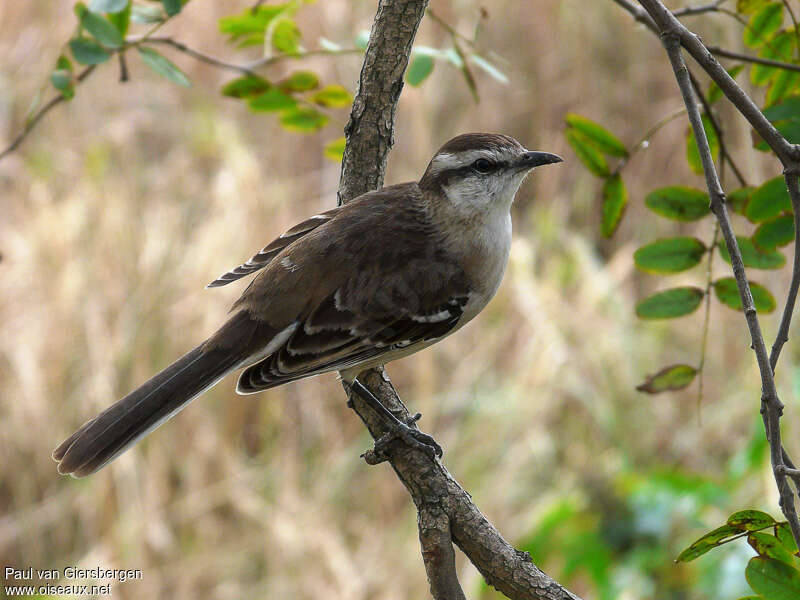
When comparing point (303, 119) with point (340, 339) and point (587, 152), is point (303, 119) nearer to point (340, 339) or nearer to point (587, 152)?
point (340, 339)

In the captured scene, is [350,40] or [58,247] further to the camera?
[350,40]

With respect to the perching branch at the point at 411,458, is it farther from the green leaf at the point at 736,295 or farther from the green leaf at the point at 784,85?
the green leaf at the point at 784,85

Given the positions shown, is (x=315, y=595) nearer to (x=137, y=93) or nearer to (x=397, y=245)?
(x=397, y=245)

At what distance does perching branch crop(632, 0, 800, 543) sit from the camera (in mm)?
1446

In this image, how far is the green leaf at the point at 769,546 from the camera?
1556mm

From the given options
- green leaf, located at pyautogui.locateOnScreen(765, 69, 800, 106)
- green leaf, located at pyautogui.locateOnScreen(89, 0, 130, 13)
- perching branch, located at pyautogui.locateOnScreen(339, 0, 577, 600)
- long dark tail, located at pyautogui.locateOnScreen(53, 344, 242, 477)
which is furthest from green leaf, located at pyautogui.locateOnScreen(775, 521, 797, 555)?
green leaf, located at pyautogui.locateOnScreen(89, 0, 130, 13)

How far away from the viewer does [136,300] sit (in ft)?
22.2

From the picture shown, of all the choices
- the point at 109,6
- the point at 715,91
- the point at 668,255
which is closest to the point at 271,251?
the point at 109,6

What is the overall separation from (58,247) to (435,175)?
4.91m

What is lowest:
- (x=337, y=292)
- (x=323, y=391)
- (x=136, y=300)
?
(x=337, y=292)

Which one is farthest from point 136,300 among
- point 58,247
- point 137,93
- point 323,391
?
point 137,93

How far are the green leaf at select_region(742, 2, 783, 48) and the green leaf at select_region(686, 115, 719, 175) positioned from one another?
24cm

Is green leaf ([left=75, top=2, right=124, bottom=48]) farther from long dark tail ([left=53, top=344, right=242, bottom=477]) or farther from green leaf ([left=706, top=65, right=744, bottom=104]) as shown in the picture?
green leaf ([left=706, top=65, right=744, bottom=104])

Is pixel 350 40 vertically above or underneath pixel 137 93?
underneath
